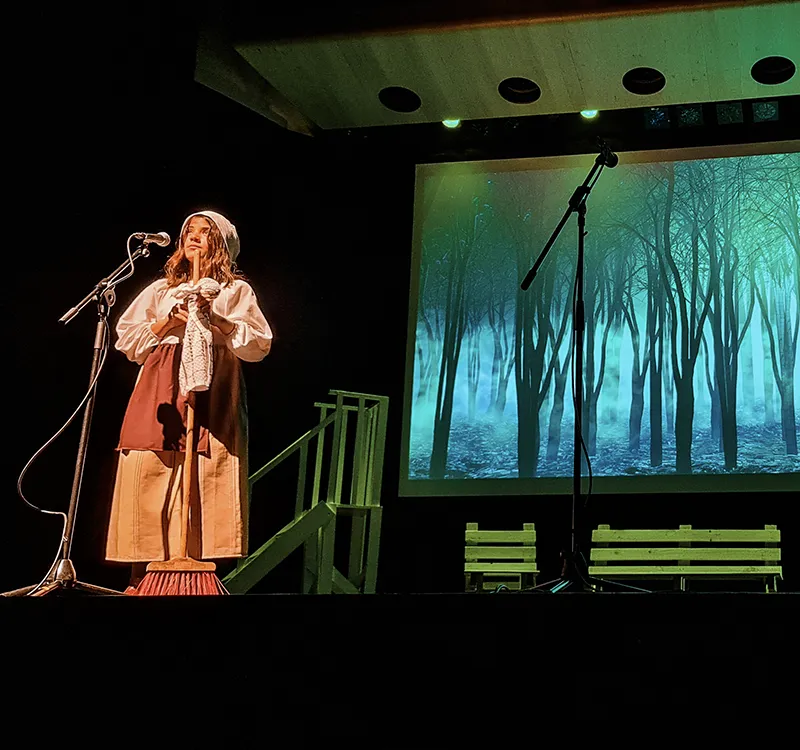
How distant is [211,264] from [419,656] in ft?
7.80

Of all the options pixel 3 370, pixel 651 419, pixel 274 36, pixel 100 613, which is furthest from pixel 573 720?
pixel 651 419

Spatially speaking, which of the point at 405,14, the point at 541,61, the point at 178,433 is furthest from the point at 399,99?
the point at 178,433

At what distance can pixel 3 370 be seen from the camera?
443 centimetres

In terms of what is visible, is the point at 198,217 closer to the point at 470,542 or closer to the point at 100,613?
the point at 100,613

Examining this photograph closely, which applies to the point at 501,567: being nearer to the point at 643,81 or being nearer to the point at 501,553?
the point at 501,553

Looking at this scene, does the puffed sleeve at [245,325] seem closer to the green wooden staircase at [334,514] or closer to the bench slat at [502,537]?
the green wooden staircase at [334,514]

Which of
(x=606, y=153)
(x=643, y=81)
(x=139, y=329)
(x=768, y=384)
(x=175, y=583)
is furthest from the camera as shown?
(x=768, y=384)

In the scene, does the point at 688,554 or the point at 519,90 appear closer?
the point at 519,90

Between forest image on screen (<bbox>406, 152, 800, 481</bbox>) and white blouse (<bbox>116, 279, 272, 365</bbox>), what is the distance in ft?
8.73

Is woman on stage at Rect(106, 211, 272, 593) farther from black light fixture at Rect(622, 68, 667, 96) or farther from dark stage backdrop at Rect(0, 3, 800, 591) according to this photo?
black light fixture at Rect(622, 68, 667, 96)

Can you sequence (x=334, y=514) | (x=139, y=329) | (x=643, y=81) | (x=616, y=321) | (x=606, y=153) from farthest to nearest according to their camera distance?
(x=616, y=321)
(x=334, y=514)
(x=643, y=81)
(x=606, y=153)
(x=139, y=329)

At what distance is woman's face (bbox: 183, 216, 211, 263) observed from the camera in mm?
4066

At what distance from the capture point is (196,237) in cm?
408

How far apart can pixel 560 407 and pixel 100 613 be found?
14.3ft
